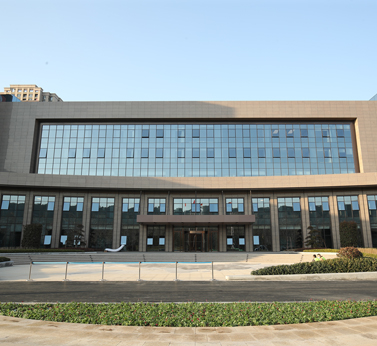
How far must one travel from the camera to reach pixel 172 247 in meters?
42.4

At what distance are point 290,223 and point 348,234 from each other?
7.19m

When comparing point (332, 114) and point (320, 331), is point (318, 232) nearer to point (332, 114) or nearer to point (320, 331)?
point (332, 114)

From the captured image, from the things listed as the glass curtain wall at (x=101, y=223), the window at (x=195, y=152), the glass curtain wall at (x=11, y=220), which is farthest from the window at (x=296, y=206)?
the glass curtain wall at (x=11, y=220)

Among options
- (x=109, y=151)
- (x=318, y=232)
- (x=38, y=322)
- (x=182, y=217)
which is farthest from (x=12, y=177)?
(x=318, y=232)

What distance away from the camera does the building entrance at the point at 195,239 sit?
139ft

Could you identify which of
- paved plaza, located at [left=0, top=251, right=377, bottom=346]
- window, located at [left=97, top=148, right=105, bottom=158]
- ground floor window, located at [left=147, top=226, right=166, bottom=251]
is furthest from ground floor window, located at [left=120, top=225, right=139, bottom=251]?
paved plaza, located at [left=0, top=251, right=377, bottom=346]

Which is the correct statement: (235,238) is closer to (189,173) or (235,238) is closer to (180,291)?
(189,173)

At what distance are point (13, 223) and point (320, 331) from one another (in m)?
43.9

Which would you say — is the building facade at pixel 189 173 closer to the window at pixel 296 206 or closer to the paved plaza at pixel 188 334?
the window at pixel 296 206

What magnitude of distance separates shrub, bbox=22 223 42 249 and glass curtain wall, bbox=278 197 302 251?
104 feet

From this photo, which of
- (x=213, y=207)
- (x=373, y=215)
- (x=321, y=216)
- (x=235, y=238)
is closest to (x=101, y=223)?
(x=213, y=207)

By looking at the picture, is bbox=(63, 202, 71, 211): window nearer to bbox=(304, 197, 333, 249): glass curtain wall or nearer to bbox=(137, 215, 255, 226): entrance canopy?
bbox=(137, 215, 255, 226): entrance canopy

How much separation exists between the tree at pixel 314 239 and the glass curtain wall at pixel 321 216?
46.3 inches

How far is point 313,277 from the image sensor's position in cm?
1792
